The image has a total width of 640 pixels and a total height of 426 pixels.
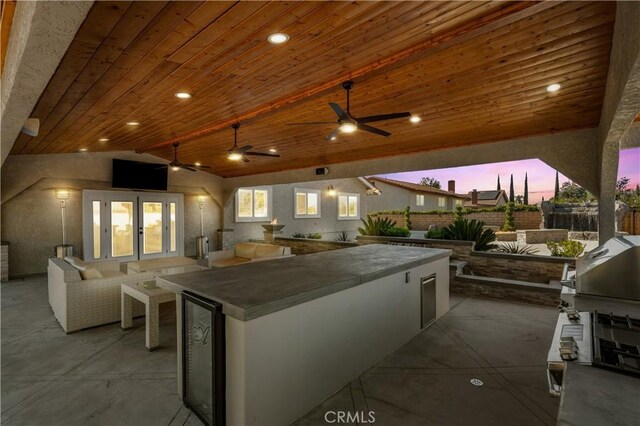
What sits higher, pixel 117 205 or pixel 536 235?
pixel 117 205

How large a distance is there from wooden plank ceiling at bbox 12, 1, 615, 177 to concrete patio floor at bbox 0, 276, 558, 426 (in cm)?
287

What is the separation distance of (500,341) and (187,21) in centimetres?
456

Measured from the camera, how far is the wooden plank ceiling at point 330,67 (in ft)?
7.86

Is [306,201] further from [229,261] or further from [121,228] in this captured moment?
[121,228]

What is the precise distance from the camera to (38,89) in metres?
2.58

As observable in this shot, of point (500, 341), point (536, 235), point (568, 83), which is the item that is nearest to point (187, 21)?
point (568, 83)

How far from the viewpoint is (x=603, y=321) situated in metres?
1.57

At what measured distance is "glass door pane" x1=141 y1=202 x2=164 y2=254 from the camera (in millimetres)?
9367

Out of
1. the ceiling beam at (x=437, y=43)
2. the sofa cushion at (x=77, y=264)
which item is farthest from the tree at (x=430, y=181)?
the sofa cushion at (x=77, y=264)

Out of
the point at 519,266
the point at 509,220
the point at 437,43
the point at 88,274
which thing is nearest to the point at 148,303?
the point at 88,274

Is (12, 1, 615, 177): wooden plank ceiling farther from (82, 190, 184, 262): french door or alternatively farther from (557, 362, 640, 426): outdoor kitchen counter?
(82, 190, 184, 262): french door

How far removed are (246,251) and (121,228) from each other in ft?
14.6

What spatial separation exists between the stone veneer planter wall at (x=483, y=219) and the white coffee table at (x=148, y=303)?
9944 millimetres

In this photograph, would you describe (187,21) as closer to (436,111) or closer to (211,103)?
(211,103)
